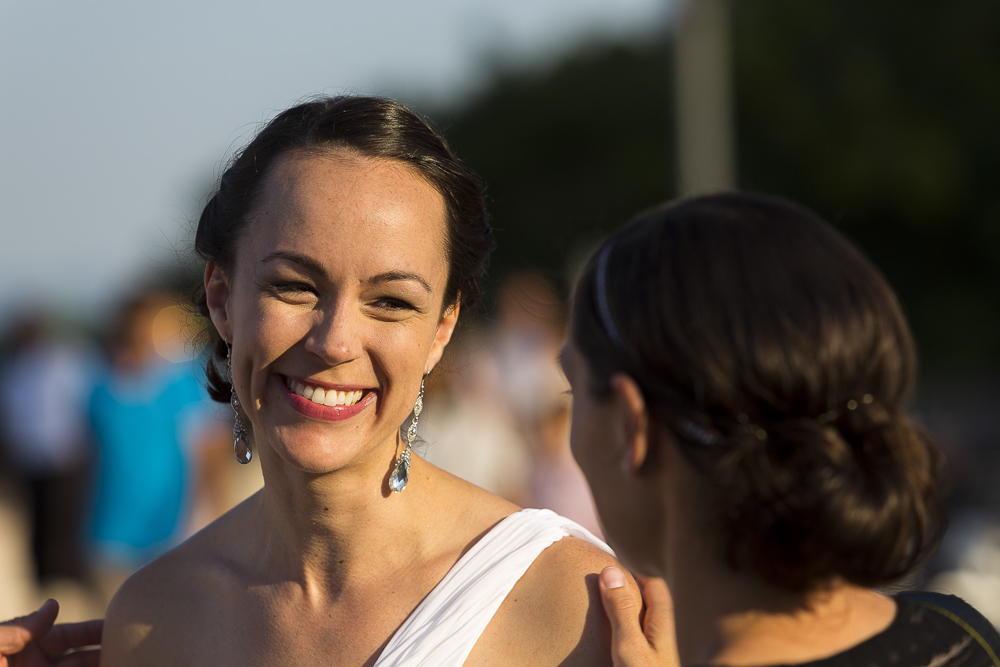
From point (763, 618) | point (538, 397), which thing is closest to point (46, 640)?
point (763, 618)

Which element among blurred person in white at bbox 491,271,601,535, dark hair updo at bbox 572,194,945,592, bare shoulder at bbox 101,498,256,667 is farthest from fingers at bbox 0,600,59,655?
blurred person in white at bbox 491,271,601,535

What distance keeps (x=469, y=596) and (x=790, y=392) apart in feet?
3.65

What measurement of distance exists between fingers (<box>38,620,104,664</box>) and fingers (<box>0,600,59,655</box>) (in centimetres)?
4

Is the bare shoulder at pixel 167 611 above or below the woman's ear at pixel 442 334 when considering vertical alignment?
below

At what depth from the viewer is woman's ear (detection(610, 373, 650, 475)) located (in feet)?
5.75

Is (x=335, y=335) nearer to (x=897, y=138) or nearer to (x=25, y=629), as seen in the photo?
(x=25, y=629)

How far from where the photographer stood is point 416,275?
2.47 m

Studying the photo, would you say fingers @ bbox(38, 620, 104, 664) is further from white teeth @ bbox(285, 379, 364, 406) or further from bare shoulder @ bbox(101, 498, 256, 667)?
white teeth @ bbox(285, 379, 364, 406)

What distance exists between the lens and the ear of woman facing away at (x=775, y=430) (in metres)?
1.62

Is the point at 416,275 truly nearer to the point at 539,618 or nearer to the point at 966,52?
the point at 539,618

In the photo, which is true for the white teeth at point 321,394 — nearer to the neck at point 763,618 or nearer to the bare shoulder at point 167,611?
the bare shoulder at point 167,611

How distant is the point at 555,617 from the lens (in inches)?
93.7

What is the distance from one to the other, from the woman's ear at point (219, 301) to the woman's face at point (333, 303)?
4.4 inches

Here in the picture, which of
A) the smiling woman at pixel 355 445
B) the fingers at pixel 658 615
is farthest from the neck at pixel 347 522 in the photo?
the fingers at pixel 658 615
